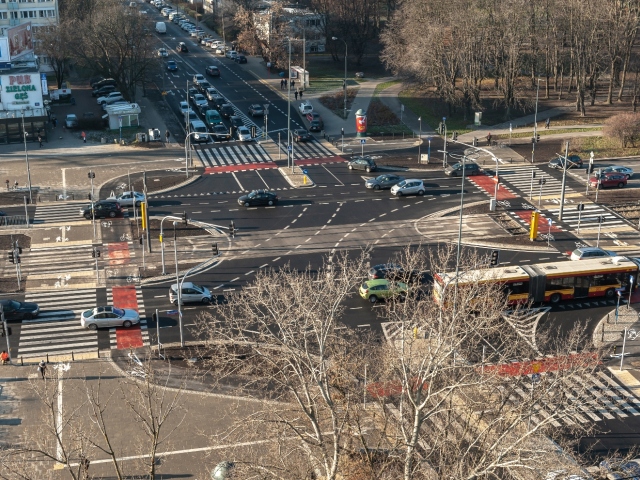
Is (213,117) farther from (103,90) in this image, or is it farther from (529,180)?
(529,180)

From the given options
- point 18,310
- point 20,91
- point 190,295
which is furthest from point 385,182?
point 20,91

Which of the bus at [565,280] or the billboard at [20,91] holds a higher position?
the billboard at [20,91]

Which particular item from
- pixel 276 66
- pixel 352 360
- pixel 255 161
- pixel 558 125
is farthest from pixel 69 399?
→ pixel 276 66

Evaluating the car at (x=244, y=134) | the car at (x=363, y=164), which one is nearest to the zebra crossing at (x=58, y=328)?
the car at (x=363, y=164)

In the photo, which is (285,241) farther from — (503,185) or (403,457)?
(403,457)

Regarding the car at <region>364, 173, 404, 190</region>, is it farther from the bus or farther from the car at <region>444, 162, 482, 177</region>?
the bus

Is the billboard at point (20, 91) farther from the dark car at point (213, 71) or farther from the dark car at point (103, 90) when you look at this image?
the dark car at point (213, 71)

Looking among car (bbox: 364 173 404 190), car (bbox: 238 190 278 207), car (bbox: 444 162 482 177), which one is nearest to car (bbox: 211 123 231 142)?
car (bbox: 238 190 278 207)
